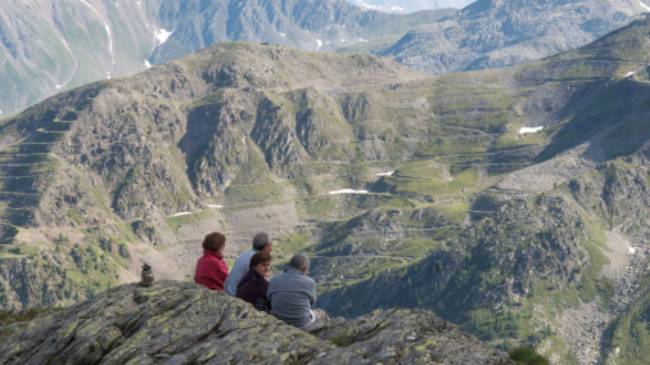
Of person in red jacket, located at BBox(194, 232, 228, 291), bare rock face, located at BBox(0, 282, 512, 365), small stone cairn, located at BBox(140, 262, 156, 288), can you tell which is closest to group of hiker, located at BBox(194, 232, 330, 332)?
person in red jacket, located at BBox(194, 232, 228, 291)

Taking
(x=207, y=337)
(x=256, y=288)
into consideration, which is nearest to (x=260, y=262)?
(x=256, y=288)

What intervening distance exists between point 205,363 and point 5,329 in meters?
29.3

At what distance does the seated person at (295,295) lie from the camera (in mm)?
39344

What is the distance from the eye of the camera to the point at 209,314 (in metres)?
40.4

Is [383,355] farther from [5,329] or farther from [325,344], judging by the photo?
[5,329]

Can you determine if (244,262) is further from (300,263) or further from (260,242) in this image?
(300,263)

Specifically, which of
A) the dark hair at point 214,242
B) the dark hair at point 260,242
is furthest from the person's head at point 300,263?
the dark hair at point 214,242

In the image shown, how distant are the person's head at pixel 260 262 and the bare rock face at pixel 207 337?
2.12 metres

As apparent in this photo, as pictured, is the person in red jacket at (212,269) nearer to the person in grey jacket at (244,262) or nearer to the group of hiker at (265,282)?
the group of hiker at (265,282)

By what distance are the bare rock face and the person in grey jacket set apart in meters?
1.68

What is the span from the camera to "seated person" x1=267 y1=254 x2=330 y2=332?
129ft

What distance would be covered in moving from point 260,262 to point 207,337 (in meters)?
4.70

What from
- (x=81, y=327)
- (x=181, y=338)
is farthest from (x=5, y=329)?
(x=181, y=338)

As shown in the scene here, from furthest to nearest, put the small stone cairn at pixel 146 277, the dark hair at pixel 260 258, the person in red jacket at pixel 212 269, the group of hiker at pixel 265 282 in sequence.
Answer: the small stone cairn at pixel 146 277 → the person in red jacket at pixel 212 269 → the dark hair at pixel 260 258 → the group of hiker at pixel 265 282
